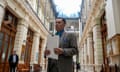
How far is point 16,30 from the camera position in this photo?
920cm

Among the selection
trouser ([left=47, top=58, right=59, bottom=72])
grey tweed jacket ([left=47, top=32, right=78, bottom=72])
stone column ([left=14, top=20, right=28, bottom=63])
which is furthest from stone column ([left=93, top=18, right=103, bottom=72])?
trouser ([left=47, top=58, right=59, bottom=72])

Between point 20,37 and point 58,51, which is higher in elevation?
point 20,37

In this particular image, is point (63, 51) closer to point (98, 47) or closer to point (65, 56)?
point (65, 56)

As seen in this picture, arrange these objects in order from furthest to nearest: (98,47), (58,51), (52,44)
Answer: (98,47)
(52,44)
(58,51)

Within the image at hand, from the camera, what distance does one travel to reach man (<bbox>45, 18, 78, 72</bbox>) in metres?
2.49

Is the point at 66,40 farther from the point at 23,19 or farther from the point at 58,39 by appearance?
the point at 23,19

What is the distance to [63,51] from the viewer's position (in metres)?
2.49

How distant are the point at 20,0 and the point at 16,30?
197 centimetres

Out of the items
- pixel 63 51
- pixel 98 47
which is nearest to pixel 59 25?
pixel 63 51

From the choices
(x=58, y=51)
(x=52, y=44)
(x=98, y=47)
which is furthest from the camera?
(x=98, y=47)

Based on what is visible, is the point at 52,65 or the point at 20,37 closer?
the point at 52,65

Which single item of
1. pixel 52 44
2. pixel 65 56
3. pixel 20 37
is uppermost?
pixel 20 37

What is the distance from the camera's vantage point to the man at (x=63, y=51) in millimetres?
2490

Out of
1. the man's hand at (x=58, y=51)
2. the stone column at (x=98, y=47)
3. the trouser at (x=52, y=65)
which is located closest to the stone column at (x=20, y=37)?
the stone column at (x=98, y=47)
